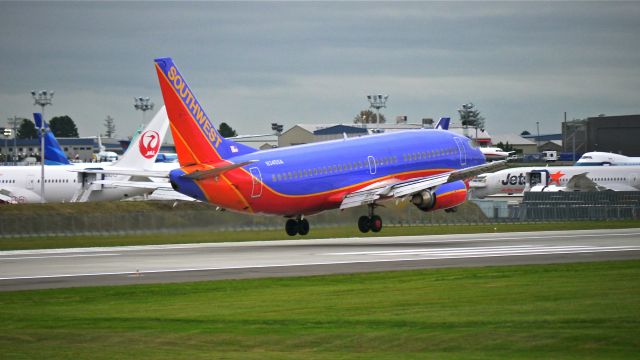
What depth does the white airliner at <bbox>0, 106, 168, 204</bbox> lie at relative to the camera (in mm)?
86750

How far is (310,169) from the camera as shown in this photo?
4691cm

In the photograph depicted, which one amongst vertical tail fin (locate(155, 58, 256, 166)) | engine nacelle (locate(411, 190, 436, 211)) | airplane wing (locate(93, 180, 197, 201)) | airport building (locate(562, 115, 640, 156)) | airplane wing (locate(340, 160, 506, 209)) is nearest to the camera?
vertical tail fin (locate(155, 58, 256, 166))

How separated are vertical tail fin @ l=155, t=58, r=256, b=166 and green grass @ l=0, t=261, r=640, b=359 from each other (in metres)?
13.9

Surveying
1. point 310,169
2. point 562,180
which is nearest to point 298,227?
point 310,169

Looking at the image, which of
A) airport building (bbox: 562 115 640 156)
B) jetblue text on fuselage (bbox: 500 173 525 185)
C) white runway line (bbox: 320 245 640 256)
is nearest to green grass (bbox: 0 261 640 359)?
white runway line (bbox: 320 245 640 256)

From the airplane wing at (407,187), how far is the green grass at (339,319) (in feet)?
56.4

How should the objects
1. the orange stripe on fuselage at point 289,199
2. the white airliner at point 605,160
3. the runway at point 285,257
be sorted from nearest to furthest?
the runway at point 285,257 < the orange stripe on fuselage at point 289,199 < the white airliner at point 605,160

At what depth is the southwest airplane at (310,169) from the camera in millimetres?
42656

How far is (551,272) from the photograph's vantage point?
102 feet

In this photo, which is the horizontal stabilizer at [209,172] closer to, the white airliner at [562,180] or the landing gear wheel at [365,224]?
the landing gear wheel at [365,224]

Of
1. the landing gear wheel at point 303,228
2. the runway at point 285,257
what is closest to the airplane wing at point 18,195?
the runway at point 285,257

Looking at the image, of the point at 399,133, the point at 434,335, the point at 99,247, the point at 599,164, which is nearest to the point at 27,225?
the point at 99,247

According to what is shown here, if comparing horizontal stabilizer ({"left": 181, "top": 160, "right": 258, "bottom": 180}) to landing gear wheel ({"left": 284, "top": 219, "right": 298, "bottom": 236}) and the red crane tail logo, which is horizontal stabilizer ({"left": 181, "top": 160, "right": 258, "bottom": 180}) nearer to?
landing gear wheel ({"left": 284, "top": 219, "right": 298, "bottom": 236})

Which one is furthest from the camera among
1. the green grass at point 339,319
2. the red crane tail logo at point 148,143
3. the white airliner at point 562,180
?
the white airliner at point 562,180
